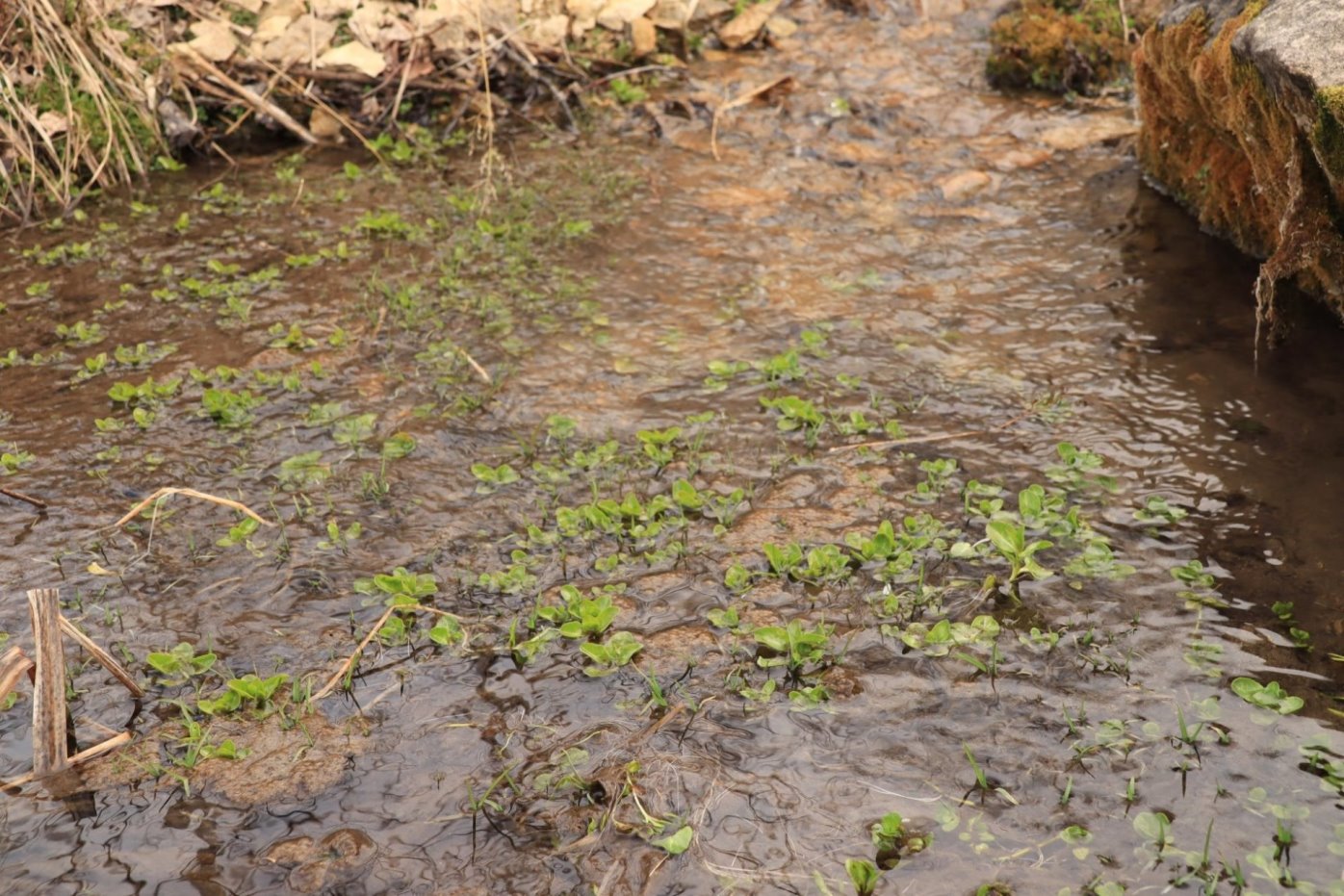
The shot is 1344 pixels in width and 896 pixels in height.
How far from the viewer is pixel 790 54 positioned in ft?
29.8

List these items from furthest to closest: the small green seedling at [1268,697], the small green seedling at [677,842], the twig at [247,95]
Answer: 1. the twig at [247,95]
2. the small green seedling at [1268,697]
3. the small green seedling at [677,842]

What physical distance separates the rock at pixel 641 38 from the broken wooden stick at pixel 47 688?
22.6 ft

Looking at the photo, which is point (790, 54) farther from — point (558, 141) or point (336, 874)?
point (336, 874)

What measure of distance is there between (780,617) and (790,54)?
6.42 meters

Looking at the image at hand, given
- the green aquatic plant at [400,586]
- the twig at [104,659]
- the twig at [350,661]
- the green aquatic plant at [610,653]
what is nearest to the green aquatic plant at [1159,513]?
the green aquatic plant at [610,653]

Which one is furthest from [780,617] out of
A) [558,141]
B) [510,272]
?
[558,141]

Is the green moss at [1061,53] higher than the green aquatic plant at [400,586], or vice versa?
the green moss at [1061,53]

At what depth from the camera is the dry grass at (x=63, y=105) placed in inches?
273

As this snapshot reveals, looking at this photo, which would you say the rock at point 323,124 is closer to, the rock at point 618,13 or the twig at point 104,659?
the rock at point 618,13

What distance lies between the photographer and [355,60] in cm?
802

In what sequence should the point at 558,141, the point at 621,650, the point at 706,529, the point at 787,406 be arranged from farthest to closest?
the point at 558,141 → the point at 787,406 → the point at 706,529 → the point at 621,650

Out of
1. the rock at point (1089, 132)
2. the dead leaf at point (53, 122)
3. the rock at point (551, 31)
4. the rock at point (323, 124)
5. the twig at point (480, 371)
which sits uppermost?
the rock at point (551, 31)

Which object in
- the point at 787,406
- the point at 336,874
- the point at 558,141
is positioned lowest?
the point at 336,874

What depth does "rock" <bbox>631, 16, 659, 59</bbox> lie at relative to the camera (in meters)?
8.95
